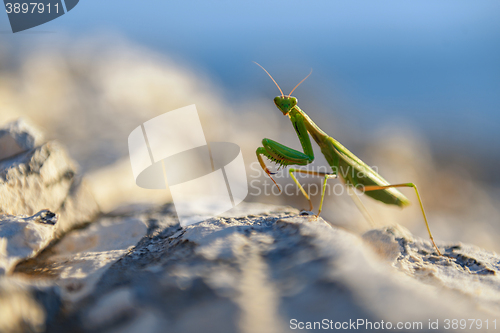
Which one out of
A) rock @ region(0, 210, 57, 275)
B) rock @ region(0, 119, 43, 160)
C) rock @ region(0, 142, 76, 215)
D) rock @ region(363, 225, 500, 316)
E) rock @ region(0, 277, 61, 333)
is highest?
rock @ region(0, 119, 43, 160)

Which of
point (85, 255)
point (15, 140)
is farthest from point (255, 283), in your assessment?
point (15, 140)

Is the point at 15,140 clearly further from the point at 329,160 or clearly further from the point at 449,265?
the point at 449,265

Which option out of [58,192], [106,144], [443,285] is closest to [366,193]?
[443,285]

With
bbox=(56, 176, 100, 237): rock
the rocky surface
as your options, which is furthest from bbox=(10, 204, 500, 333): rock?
bbox=(56, 176, 100, 237): rock

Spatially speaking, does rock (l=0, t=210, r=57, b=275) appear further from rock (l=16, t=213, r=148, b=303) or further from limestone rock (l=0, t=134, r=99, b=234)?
limestone rock (l=0, t=134, r=99, b=234)

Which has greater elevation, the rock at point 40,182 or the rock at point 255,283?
the rock at point 40,182

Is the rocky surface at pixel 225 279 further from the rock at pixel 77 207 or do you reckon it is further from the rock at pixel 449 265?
the rock at pixel 77 207

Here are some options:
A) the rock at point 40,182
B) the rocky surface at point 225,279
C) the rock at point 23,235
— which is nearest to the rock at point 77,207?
the rock at point 40,182
